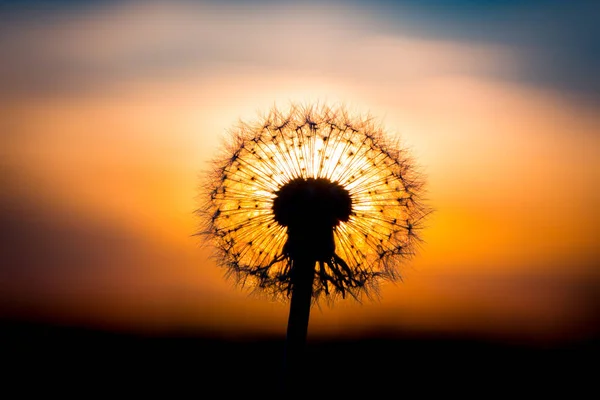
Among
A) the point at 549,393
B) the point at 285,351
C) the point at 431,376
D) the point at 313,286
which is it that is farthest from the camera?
the point at 431,376

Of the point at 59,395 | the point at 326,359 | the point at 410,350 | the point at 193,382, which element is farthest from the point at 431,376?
the point at 59,395

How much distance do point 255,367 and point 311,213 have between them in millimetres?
13211

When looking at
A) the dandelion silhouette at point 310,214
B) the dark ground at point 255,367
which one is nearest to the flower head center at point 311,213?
the dandelion silhouette at point 310,214

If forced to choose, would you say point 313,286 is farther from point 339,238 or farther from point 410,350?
point 410,350

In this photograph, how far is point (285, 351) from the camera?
13.2 metres

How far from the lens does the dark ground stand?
25.6 meters

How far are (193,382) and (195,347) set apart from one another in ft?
7.39

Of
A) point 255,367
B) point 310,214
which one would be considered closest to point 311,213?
point 310,214

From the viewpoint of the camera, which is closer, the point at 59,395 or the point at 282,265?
the point at 282,265

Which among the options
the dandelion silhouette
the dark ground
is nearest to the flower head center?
the dandelion silhouette

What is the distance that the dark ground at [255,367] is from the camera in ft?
83.9

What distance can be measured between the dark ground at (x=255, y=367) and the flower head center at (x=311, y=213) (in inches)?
429

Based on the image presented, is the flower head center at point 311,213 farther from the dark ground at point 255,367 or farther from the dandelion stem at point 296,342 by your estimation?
the dark ground at point 255,367

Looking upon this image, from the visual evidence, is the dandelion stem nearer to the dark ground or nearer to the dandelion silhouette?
the dandelion silhouette
